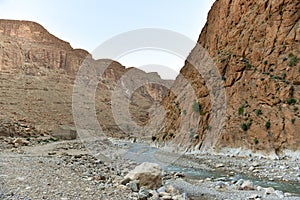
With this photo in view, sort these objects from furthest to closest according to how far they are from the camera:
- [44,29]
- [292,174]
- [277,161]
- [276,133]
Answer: [44,29] < [276,133] < [277,161] < [292,174]

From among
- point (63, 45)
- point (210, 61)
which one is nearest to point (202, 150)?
point (210, 61)

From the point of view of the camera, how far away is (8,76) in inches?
3484

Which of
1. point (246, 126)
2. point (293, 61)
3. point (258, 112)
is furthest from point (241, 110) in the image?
point (293, 61)

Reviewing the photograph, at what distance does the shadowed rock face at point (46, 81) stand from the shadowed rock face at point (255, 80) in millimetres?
30125

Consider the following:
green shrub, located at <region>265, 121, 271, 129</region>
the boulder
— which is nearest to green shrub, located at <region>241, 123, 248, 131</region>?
green shrub, located at <region>265, 121, 271, 129</region>

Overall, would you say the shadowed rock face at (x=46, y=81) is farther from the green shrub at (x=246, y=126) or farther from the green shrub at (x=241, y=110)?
the green shrub at (x=246, y=126)

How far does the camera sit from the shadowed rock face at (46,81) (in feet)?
203

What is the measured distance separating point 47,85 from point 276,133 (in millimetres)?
77389

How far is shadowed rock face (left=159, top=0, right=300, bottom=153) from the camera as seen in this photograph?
21422mm

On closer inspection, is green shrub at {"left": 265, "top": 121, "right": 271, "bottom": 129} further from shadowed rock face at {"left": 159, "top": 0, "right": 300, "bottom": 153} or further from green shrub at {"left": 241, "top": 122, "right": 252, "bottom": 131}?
green shrub at {"left": 241, "top": 122, "right": 252, "bottom": 131}

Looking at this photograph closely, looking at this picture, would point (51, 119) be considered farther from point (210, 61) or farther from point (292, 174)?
point (292, 174)

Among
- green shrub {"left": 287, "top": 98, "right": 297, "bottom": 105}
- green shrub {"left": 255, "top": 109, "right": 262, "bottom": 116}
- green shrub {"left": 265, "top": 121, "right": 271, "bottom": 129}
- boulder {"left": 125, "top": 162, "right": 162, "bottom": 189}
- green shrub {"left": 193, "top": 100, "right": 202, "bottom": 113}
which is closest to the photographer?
boulder {"left": 125, "top": 162, "right": 162, "bottom": 189}

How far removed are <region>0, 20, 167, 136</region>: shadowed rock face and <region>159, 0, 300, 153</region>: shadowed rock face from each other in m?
30.1

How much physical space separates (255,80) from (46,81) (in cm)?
7877
